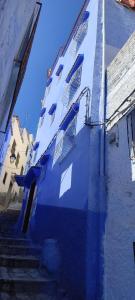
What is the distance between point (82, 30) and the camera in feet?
34.3

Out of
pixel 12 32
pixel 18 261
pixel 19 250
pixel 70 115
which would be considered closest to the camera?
pixel 12 32

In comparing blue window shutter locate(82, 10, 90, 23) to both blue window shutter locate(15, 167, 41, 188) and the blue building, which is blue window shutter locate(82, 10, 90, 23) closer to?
the blue building

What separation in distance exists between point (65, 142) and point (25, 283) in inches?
160

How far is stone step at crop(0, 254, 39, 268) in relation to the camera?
547cm

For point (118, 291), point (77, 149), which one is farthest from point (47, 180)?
point (118, 291)

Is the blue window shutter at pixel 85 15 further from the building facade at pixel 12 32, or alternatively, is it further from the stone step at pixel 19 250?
the stone step at pixel 19 250

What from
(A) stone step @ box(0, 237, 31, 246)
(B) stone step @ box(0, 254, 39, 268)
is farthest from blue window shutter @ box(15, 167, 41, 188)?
(B) stone step @ box(0, 254, 39, 268)

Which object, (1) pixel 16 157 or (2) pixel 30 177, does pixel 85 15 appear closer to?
(2) pixel 30 177

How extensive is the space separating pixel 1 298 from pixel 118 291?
2.10 meters

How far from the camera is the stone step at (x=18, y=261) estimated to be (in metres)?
5.47

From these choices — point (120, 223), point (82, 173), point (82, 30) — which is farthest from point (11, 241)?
point (82, 30)

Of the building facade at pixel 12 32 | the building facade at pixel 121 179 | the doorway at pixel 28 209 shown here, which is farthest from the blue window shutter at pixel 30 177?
the building facade at pixel 121 179

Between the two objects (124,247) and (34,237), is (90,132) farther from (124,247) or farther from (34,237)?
(34,237)

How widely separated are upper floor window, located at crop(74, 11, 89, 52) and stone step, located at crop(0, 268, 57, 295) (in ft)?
30.1
